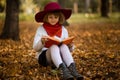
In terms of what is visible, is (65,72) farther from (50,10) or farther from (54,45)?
(50,10)

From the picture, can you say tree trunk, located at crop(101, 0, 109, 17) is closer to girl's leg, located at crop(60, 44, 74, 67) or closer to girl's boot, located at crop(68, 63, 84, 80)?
girl's leg, located at crop(60, 44, 74, 67)

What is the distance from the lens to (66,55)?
20.6ft

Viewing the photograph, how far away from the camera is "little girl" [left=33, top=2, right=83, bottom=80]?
617 centimetres

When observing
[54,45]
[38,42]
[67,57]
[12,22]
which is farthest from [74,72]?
[12,22]

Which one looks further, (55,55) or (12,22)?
(12,22)

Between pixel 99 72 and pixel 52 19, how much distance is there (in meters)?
1.53

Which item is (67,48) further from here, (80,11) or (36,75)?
(80,11)

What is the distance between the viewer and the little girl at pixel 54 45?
6.17m

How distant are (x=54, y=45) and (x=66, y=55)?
0.30 meters

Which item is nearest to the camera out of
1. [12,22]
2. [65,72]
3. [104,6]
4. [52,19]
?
[65,72]

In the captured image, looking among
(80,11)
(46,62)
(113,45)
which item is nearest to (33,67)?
(46,62)

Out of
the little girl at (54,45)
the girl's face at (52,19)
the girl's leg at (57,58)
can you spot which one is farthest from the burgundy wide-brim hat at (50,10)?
the girl's leg at (57,58)

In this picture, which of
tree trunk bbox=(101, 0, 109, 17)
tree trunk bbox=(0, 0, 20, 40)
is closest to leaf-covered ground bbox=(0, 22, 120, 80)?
tree trunk bbox=(0, 0, 20, 40)

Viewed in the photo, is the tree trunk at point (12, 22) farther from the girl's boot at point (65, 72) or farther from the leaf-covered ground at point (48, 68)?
the girl's boot at point (65, 72)
